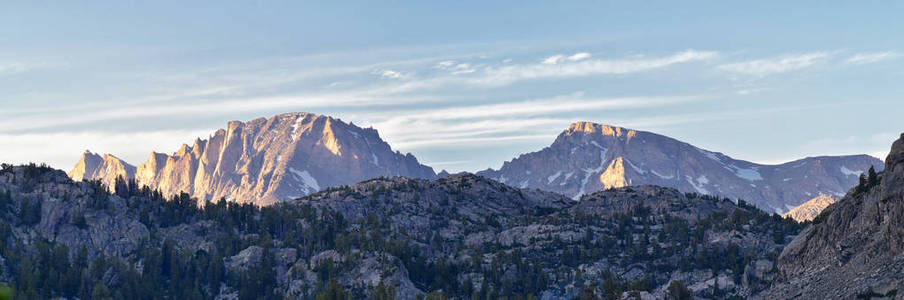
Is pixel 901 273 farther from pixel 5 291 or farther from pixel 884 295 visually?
pixel 5 291

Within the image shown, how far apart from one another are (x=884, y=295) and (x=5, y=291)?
179m

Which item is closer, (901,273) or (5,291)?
(5,291)

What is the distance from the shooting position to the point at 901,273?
650 feet

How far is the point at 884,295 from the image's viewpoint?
7638 inches

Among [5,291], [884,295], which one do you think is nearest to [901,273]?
[884,295]

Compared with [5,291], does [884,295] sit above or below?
below

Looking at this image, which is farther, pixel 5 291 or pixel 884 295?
pixel 884 295

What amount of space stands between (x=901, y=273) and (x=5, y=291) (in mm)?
185183

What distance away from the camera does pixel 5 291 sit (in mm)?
50188
